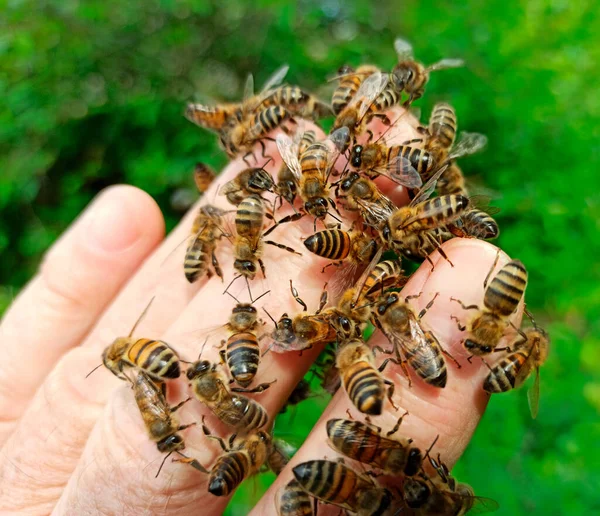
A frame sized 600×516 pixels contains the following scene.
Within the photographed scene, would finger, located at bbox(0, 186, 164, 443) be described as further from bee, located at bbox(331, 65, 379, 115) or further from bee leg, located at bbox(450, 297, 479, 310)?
bee leg, located at bbox(450, 297, 479, 310)

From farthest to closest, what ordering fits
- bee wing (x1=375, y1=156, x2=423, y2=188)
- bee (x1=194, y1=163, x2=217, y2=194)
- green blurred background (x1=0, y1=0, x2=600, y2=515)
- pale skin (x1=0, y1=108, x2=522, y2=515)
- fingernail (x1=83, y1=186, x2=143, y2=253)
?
green blurred background (x1=0, y1=0, x2=600, y2=515) < bee (x1=194, y1=163, x2=217, y2=194) < fingernail (x1=83, y1=186, x2=143, y2=253) < bee wing (x1=375, y1=156, x2=423, y2=188) < pale skin (x1=0, y1=108, x2=522, y2=515)

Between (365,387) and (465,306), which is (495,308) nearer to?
(465,306)

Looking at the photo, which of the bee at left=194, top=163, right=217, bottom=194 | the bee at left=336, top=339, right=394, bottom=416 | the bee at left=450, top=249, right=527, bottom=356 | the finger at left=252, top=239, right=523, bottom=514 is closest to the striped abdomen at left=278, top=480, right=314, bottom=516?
the finger at left=252, top=239, right=523, bottom=514

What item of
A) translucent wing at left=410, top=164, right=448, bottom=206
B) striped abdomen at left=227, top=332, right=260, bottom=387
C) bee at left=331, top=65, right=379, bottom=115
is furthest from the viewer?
bee at left=331, top=65, right=379, bottom=115

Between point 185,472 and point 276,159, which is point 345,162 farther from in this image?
point 185,472

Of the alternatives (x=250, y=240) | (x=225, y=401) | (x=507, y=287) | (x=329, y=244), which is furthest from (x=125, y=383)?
(x=507, y=287)

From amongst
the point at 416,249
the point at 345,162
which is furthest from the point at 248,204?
the point at 416,249
